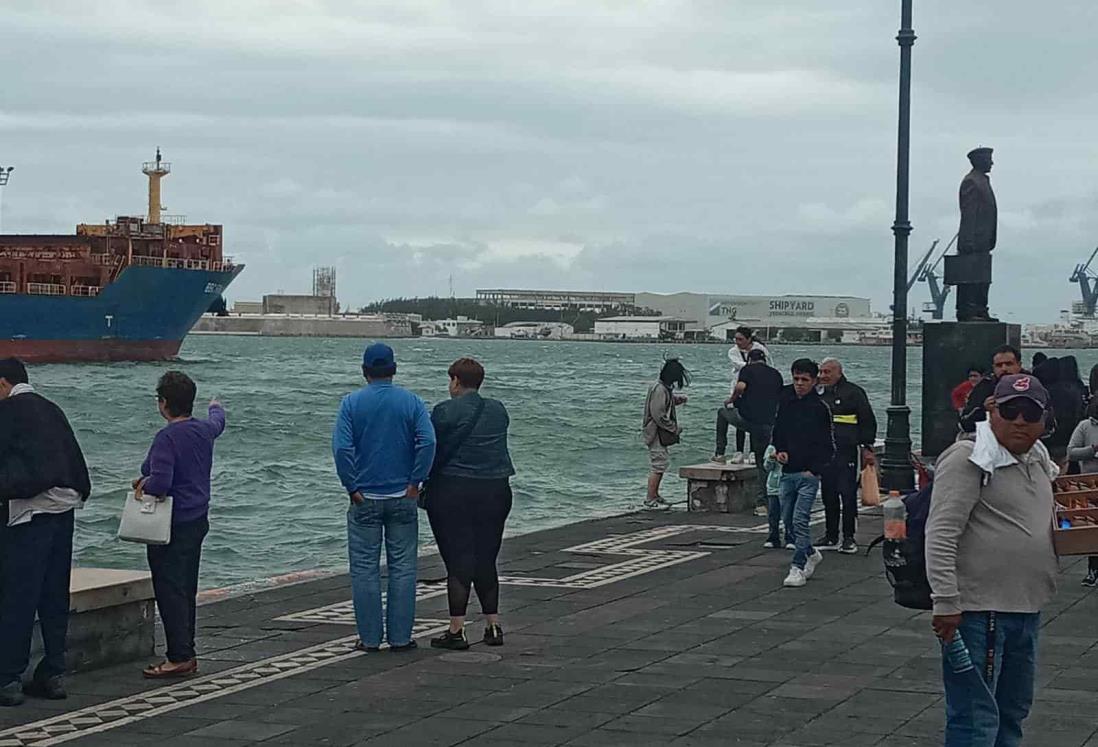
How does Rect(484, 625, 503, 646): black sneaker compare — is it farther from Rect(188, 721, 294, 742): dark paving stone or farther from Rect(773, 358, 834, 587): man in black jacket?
Rect(773, 358, 834, 587): man in black jacket

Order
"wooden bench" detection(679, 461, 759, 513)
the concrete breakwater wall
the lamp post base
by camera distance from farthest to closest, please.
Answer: the concrete breakwater wall → the lamp post base → "wooden bench" detection(679, 461, 759, 513)

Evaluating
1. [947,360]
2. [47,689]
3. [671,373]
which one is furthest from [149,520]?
[947,360]

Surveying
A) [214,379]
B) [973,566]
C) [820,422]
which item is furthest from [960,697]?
[214,379]

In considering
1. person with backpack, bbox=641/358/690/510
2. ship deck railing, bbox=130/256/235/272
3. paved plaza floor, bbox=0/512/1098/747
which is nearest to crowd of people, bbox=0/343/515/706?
paved plaza floor, bbox=0/512/1098/747

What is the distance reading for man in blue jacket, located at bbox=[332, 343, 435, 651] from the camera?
8945 mm

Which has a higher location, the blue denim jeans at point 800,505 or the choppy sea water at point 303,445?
the blue denim jeans at point 800,505

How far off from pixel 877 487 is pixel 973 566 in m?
11.3

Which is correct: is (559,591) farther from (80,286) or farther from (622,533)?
(80,286)

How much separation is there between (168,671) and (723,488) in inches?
340

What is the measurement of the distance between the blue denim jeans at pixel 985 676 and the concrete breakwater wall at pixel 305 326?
17711cm

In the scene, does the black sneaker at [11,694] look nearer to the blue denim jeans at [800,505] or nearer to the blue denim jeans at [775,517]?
the blue denim jeans at [800,505]

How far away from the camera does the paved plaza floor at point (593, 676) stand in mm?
7027

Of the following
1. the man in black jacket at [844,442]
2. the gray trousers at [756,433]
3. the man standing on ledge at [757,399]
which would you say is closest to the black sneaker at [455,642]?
the man in black jacket at [844,442]

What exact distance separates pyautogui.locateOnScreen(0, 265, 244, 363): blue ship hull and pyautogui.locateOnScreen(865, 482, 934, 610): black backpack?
7163 cm
